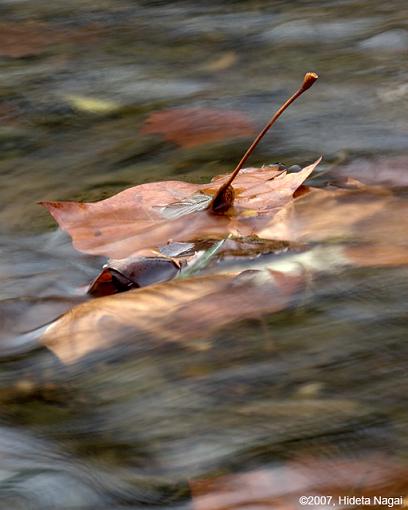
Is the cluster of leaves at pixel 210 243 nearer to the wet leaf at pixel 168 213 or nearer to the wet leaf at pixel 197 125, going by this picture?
the wet leaf at pixel 168 213

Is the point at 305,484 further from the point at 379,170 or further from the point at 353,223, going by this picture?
the point at 379,170

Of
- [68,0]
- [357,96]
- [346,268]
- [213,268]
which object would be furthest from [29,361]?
[68,0]

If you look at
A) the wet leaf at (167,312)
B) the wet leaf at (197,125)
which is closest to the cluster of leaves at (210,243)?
the wet leaf at (167,312)

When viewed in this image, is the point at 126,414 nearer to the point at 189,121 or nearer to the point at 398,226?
the point at 398,226

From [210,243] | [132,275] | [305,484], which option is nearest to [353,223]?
[210,243]

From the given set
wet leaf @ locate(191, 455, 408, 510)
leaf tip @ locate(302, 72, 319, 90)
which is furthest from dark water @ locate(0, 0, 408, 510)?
leaf tip @ locate(302, 72, 319, 90)
